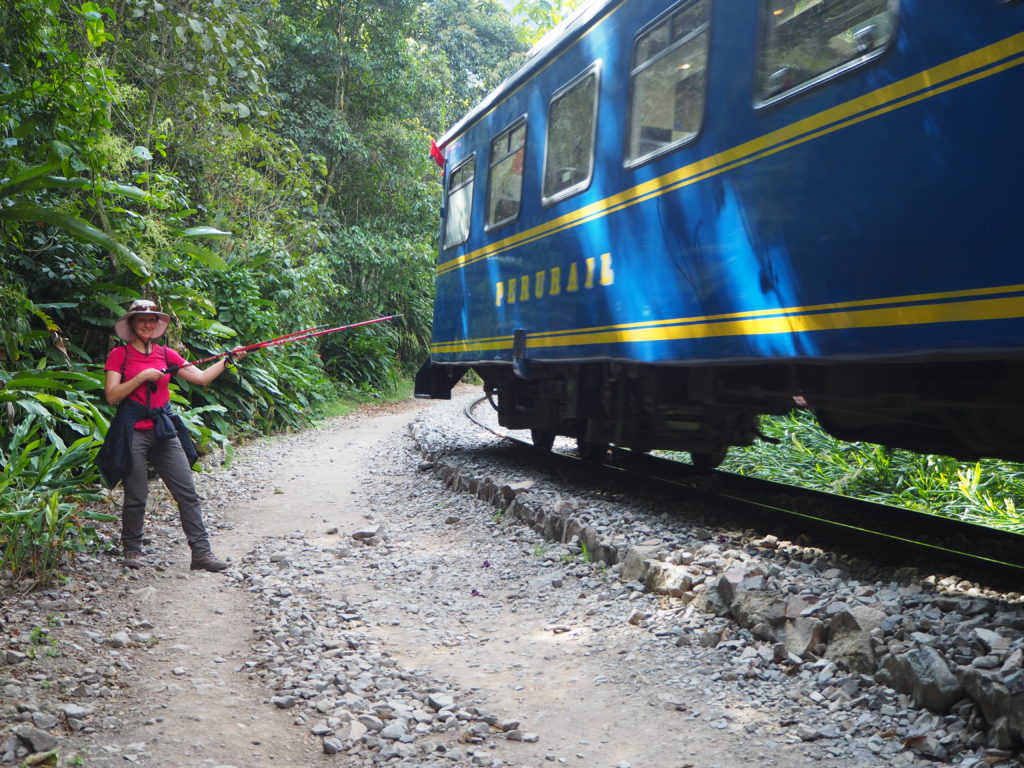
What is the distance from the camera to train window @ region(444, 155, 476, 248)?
9211 millimetres

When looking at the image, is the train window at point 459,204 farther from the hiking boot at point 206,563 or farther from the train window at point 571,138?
the hiking boot at point 206,563

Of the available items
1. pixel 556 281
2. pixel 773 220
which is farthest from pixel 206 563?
pixel 773 220

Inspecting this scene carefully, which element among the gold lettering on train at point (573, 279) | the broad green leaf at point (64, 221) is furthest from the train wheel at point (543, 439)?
the broad green leaf at point (64, 221)

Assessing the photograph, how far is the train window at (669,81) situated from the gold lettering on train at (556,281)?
770 mm

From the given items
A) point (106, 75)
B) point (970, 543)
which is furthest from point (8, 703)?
point (106, 75)

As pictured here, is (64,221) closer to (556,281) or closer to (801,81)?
(556,281)

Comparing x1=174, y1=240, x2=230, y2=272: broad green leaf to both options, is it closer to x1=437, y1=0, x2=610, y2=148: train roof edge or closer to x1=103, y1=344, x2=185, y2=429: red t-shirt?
x1=437, y1=0, x2=610, y2=148: train roof edge

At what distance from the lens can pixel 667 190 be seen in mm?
5199

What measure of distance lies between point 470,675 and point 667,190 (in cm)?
299

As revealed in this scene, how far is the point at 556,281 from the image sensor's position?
22.5 ft

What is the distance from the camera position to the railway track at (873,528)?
418 centimetres

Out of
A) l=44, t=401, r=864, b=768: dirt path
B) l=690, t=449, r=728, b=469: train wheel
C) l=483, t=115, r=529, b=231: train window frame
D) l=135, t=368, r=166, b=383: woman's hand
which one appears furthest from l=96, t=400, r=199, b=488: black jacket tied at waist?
l=690, t=449, r=728, b=469: train wheel

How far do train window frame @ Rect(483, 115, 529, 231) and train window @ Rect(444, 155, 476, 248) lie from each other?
55 cm

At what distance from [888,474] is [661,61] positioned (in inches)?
173
